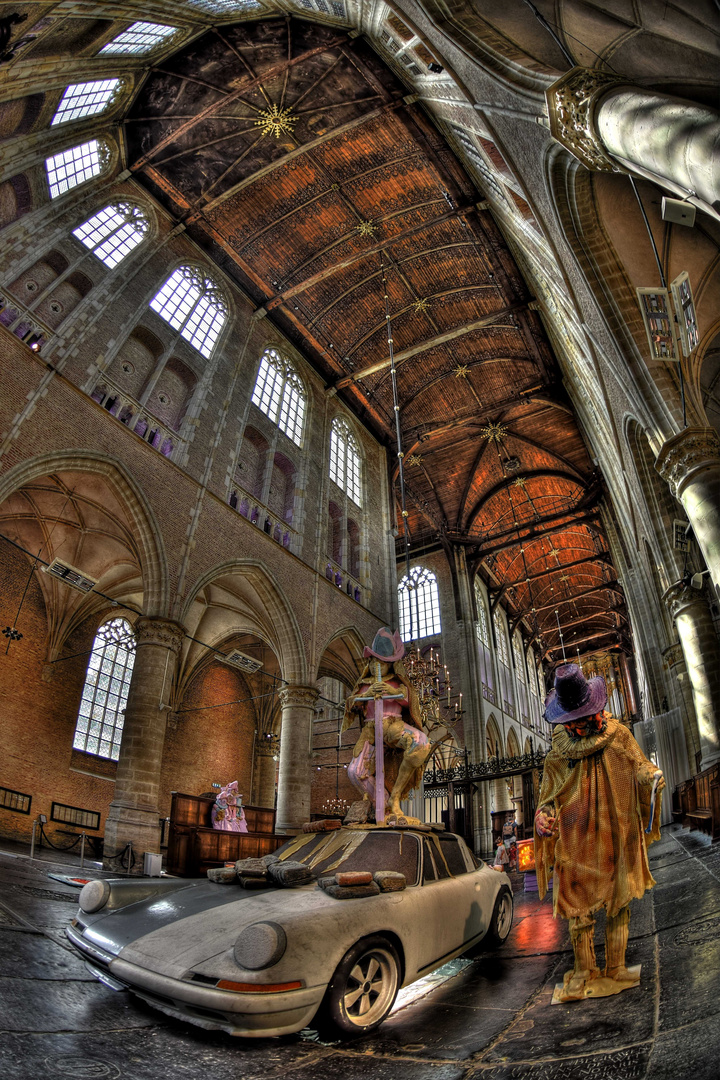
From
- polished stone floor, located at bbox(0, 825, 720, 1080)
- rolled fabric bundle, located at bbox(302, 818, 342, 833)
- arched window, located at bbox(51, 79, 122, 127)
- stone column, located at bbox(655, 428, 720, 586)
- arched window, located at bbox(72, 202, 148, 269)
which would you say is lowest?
→ polished stone floor, located at bbox(0, 825, 720, 1080)

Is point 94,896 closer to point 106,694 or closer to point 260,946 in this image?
point 260,946

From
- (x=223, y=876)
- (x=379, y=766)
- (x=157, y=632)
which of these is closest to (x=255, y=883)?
(x=223, y=876)

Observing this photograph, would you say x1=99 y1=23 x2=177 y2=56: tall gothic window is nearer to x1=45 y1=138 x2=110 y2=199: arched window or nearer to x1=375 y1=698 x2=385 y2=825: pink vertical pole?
x1=45 y1=138 x2=110 y2=199: arched window

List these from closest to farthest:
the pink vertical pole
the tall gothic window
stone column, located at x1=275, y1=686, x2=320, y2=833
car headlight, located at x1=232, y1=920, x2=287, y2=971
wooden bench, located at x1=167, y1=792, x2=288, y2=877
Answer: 1. car headlight, located at x1=232, y1=920, x2=287, y2=971
2. the pink vertical pole
3. wooden bench, located at x1=167, y1=792, x2=288, y2=877
4. the tall gothic window
5. stone column, located at x1=275, y1=686, x2=320, y2=833

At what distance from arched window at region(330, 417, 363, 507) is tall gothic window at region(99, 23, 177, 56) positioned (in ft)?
35.6

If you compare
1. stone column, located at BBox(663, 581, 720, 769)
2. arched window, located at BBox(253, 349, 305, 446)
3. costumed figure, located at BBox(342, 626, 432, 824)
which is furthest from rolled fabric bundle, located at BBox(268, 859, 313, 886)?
arched window, located at BBox(253, 349, 305, 446)

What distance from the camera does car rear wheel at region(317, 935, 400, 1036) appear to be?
291 cm

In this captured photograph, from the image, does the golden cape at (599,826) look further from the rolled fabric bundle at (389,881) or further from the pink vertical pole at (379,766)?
the pink vertical pole at (379,766)

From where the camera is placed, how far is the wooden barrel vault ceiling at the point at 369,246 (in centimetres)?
1507

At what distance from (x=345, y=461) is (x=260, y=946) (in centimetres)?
1892

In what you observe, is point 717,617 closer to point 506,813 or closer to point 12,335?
point 12,335

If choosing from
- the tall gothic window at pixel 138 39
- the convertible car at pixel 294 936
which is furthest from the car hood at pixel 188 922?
the tall gothic window at pixel 138 39

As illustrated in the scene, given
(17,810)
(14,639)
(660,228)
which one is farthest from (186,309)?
(17,810)

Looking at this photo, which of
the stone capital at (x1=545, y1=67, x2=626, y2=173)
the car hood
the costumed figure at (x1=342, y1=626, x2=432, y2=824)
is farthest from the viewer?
the stone capital at (x1=545, y1=67, x2=626, y2=173)
